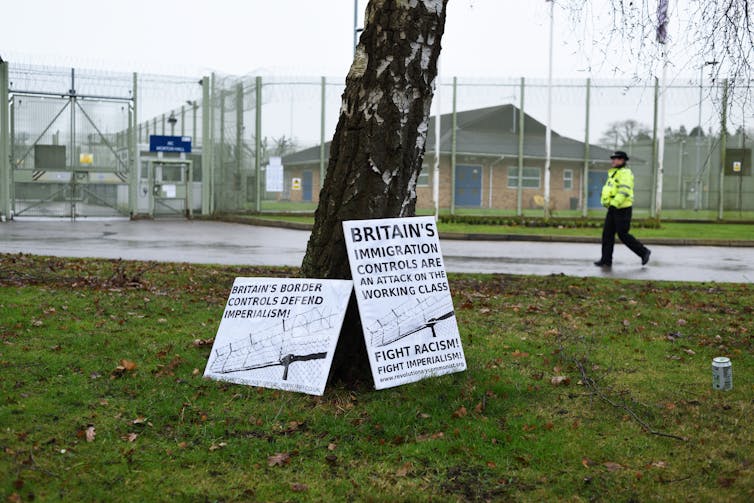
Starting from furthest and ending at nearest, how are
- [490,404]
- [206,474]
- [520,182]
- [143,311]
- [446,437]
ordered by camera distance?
[520,182], [143,311], [490,404], [446,437], [206,474]

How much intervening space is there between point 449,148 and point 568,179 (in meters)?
4.30

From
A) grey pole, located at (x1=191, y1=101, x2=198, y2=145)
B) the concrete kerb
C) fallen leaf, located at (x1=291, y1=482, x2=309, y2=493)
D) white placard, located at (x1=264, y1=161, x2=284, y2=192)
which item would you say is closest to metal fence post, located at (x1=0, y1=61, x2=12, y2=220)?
grey pole, located at (x1=191, y1=101, x2=198, y2=145)

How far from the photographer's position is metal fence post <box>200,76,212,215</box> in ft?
94.0

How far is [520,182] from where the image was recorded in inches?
1084

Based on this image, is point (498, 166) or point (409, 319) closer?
point (409, 319)

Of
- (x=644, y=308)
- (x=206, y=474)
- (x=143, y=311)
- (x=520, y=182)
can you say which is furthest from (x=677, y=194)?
(x=206, y=474)

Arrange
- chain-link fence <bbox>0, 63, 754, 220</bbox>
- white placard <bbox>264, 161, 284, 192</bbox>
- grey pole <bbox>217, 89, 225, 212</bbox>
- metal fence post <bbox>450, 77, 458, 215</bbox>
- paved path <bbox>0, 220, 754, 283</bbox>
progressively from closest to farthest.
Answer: paved path <bbox>0, 220, 754, 283</bbox> → chain-link fence <bbox>0, 63, 754, 220</bbox> → metal fence post <bbox>450, 77, 458, 215</bbox> → white placard <bbox>264, 161, 284, 192</bbox> → grey pole <bbox>217, 89, 225, 212</bbox>

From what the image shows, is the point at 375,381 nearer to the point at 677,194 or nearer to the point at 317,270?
the point at 317,270

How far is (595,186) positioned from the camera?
28703 mm

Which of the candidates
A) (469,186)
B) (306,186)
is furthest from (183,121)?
(469,186)

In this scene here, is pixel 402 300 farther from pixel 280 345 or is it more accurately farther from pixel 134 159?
pixel 134 159

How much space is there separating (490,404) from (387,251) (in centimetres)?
113

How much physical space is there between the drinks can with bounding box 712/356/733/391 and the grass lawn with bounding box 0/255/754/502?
59 millimetres

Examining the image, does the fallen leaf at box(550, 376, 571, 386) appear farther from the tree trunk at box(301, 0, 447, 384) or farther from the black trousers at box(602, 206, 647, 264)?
the black trousers at box(602, 206, 647, 264)
